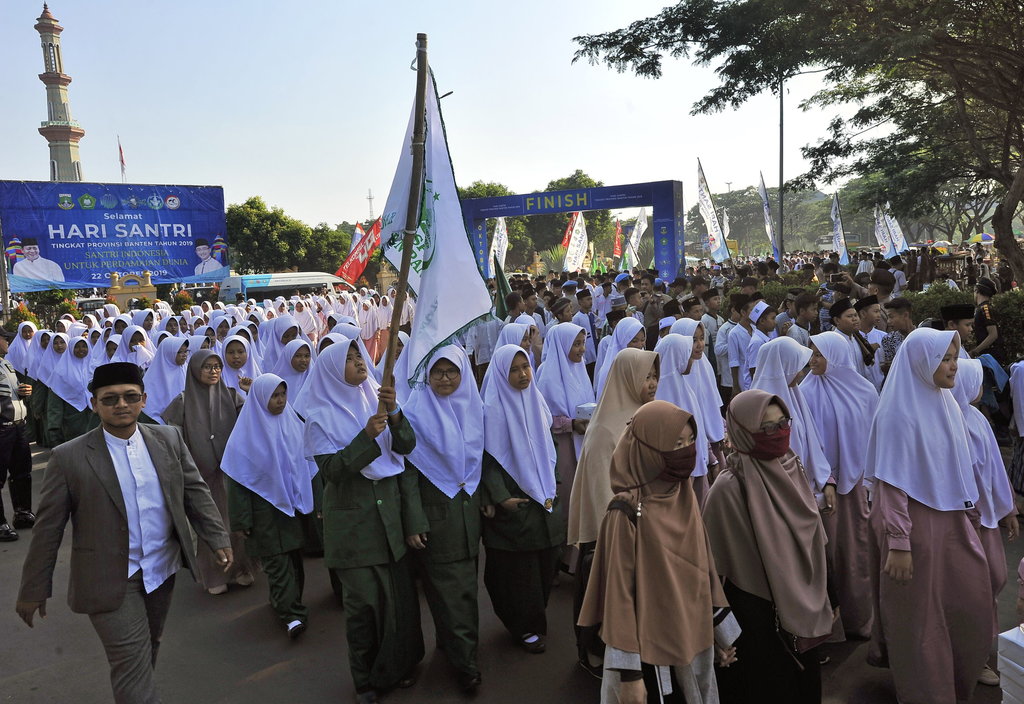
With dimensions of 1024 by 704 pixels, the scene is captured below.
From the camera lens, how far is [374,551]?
353cm

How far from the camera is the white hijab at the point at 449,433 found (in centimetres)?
375

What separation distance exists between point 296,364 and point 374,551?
2607 millimetres

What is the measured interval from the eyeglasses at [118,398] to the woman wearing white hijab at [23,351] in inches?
308

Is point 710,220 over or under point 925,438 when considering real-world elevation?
over

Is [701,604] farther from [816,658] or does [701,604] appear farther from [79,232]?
[79,232]

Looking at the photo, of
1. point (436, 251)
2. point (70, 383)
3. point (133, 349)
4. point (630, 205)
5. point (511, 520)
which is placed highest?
point (630, 205)

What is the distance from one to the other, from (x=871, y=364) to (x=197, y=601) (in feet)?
15.8

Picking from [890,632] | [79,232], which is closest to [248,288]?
[79,232]

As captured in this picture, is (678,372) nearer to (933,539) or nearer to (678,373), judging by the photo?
(678,373)

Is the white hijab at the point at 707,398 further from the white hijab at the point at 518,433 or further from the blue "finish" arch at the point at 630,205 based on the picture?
the blue "finish" arch at the point at 630,205

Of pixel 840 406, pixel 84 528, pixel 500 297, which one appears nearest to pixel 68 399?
pixel 500 297

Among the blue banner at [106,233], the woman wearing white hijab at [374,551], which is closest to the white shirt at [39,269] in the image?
the blue banner at [106,233]

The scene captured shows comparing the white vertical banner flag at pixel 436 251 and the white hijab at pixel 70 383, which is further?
the white hijab at pixel 70 383

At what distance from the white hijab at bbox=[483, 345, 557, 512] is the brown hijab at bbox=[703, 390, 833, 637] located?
4.21 feet
